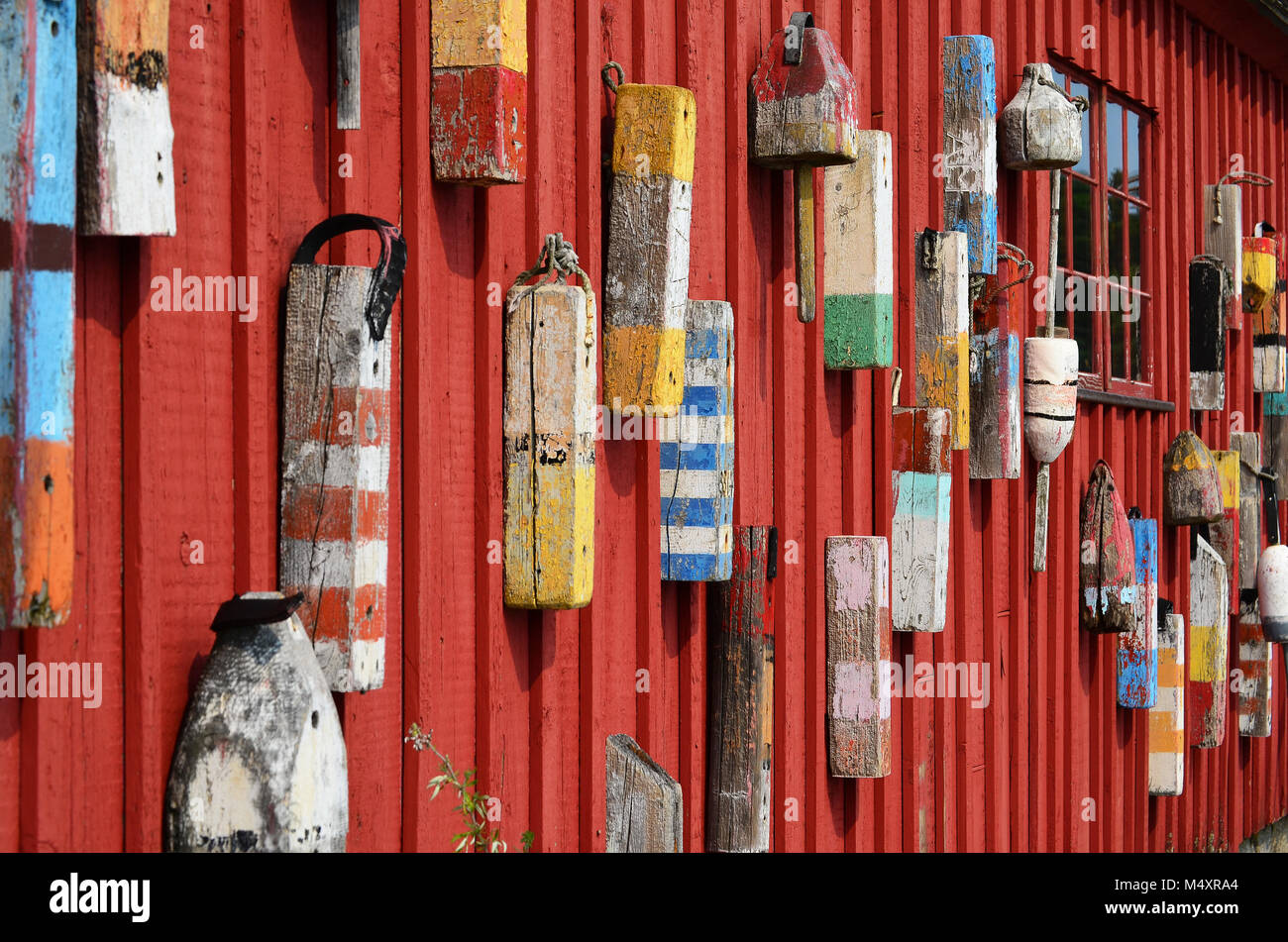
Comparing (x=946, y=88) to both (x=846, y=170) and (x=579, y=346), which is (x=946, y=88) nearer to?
(x=846, y=170)

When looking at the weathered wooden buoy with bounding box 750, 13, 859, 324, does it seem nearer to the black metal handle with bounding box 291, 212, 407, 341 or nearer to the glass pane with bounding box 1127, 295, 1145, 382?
the black metal handle with bounding box 291, 212, 407, 341

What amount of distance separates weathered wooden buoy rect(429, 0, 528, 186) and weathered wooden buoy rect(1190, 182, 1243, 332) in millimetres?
5703

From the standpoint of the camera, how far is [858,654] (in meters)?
4.25

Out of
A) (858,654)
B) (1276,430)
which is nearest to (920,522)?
(858,654)

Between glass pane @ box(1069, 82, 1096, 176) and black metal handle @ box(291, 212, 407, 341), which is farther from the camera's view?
glass pane @ box(1069, 82, 1096, 176)

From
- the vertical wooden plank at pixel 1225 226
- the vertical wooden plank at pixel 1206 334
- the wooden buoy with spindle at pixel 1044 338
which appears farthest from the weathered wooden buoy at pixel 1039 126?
the vertical wooden plank at pixel 1225 226

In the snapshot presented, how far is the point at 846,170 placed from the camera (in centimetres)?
427

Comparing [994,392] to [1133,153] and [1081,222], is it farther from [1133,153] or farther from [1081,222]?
[1081,222]

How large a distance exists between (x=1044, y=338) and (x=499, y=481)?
302 cm

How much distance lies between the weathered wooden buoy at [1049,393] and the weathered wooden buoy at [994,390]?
24 cm

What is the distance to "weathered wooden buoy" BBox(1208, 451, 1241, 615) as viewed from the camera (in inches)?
299

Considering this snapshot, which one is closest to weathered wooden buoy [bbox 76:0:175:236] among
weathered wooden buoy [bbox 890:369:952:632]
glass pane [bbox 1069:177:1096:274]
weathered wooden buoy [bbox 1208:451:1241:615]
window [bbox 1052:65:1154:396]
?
weathered wooden buoy [bbox 890:369:952:632]

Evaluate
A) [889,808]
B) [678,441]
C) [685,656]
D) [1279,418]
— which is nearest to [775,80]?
[678,441]

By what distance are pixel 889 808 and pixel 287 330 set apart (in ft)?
9.55
